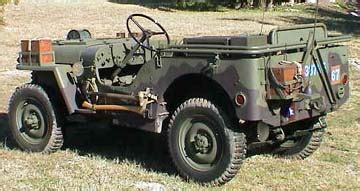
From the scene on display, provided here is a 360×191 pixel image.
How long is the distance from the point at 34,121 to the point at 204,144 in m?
2.20

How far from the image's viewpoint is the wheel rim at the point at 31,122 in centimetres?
741

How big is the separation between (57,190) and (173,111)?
4.20 ft

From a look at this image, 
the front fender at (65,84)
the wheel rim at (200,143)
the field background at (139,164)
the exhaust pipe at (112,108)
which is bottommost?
the field background at (139,164)

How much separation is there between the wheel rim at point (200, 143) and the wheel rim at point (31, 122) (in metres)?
1.87

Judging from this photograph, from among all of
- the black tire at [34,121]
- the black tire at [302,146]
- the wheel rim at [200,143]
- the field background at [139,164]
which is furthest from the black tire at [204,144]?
the black tire at [34,121]

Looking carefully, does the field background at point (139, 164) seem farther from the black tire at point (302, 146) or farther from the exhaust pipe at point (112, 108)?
the exhaust pipe at point (112, 108)

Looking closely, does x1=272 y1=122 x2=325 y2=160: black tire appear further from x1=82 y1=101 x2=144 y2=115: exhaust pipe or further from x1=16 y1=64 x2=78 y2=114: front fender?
x1=16 y1=64 x2=78 y2=114: front fender

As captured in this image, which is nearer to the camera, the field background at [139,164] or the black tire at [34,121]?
the field background at [139,164]

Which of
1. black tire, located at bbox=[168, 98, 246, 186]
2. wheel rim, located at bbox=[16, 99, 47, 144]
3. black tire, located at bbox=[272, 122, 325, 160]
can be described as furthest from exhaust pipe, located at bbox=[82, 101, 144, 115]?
black tire, located at bbox=[272, 122, 325, 160]

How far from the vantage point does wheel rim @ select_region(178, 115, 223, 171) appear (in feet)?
19.8

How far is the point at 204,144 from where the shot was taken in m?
6.08

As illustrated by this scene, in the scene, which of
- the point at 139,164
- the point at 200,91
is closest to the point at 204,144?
the point at 200,91

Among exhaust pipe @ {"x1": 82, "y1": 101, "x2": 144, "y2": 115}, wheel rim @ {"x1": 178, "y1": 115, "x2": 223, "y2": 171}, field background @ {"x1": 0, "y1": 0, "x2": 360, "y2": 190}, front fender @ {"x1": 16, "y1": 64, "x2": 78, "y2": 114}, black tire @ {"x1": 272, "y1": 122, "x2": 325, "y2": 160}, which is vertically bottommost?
field background @ {"x1": 0, "y1": 0, "x2": 360, "y2": 190}

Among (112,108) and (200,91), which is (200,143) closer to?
(200,91)
